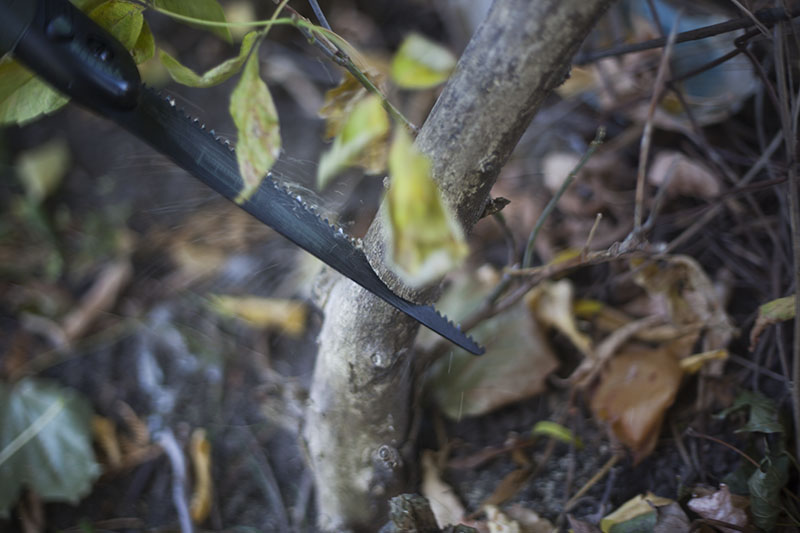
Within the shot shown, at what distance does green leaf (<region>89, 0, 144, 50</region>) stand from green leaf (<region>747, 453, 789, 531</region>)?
3.17 ft

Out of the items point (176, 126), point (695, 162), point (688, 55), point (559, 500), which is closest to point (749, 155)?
point (695, 162)

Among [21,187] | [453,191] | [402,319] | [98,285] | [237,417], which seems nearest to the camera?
[453,191]

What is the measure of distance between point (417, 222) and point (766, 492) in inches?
26.5

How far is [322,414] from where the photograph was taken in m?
0.92

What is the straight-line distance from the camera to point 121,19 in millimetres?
669

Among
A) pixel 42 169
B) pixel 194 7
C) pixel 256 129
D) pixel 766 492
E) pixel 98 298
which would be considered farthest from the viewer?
pixel 42 169

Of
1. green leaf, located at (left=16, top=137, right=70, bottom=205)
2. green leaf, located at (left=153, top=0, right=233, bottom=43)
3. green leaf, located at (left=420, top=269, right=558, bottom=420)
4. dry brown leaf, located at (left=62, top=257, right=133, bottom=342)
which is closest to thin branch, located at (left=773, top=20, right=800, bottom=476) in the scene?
green leaf, located at (left=420, top=269, right=558, bottom=420)

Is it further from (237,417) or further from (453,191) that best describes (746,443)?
(237,417)

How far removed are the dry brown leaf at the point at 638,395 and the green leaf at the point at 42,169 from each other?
5.05ft

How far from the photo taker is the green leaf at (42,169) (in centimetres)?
164

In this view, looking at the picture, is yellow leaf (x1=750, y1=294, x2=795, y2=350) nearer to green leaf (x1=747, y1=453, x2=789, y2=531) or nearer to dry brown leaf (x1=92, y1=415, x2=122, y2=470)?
green leaf (x1=747, y1=453, x2=789, y2=531)

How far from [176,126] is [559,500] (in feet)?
2.62

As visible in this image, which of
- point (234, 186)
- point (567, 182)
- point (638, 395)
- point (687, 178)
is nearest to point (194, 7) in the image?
point (234, 186)

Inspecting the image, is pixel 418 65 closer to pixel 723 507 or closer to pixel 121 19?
pixel 121 19
